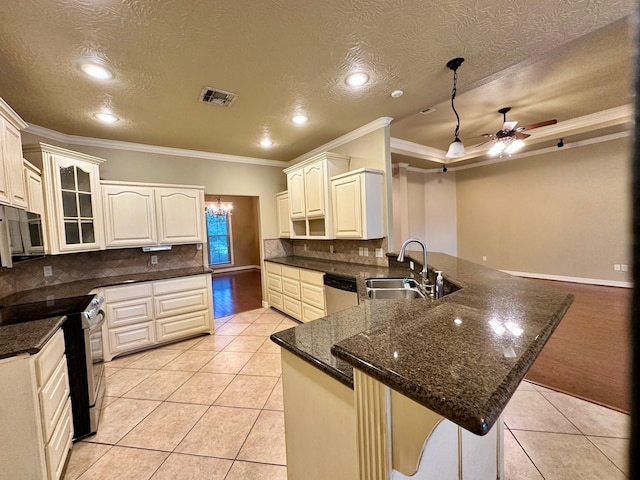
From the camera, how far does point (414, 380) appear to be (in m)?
0.63

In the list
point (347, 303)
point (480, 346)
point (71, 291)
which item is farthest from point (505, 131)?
point (71, 291)

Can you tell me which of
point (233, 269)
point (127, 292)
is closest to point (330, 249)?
point (127, 292)

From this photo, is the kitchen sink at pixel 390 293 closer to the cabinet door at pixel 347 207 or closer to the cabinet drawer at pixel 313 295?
the cabinet door at pixel 347 207

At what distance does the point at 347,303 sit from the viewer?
9.49ft

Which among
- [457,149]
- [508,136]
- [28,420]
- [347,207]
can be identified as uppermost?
[508,136]

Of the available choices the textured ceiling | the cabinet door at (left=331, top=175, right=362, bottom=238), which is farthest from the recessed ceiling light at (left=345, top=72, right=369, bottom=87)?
the cabinet door at (left=331, top=175, right=362, bottom=238)

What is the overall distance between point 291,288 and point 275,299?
0.62m

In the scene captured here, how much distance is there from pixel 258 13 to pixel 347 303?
2481 mm

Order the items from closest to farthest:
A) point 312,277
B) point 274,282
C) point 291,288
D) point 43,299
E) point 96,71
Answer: point 96,71 → point 43,299 → point 312,277 → point 291,288 → point 274,282

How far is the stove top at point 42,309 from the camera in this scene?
5.83 feet

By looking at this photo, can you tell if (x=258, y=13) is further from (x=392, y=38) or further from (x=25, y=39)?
(x=25, y=39)

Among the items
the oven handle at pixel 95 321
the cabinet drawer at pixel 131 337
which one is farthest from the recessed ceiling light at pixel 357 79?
the cabinet drawer at pixel 131 337

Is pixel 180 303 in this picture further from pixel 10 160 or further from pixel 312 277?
pixel 10 160

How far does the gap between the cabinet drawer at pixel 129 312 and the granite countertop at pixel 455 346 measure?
2.57 metres
